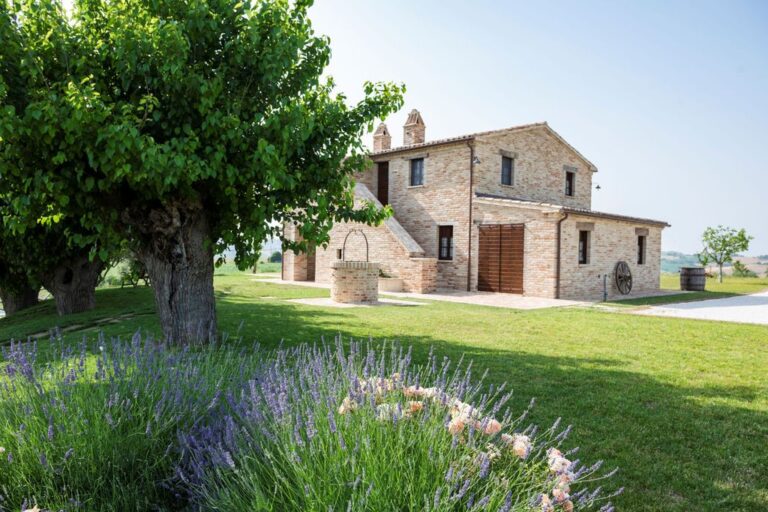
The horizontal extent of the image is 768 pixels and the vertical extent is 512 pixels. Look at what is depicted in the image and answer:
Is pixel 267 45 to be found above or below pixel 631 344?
above

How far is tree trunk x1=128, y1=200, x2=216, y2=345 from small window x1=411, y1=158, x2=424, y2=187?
1639cm

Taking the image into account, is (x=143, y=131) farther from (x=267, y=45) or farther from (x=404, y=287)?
(x=404, y=287)

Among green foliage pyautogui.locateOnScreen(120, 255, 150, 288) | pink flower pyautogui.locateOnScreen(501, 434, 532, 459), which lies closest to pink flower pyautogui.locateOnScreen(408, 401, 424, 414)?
pink flower pyautogui.locateOnScreen(501, 434, 532, 459)

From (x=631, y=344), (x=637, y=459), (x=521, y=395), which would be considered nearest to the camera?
(x=637, y=459)

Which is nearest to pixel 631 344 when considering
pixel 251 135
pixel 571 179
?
pixel 251 135

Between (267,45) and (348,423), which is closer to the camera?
(348,423)

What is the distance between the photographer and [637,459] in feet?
12.8

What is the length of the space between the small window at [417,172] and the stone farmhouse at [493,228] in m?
0.06

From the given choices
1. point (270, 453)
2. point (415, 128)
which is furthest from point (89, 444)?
point (415, 128)

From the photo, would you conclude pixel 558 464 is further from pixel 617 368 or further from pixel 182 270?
pixel 182 270

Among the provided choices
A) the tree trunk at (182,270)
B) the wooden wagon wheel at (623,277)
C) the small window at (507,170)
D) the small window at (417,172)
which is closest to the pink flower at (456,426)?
the tree trunk at (182,270)

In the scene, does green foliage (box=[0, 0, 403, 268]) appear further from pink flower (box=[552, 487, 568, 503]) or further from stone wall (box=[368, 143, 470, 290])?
stone wall (box=[368, 143, 470, 290])

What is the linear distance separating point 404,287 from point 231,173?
14532 millimetres

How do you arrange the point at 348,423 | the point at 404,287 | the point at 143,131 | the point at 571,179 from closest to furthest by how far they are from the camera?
the point at 348,423 < the point at 143,131 < the point at 404,287 < the point at 571,179
